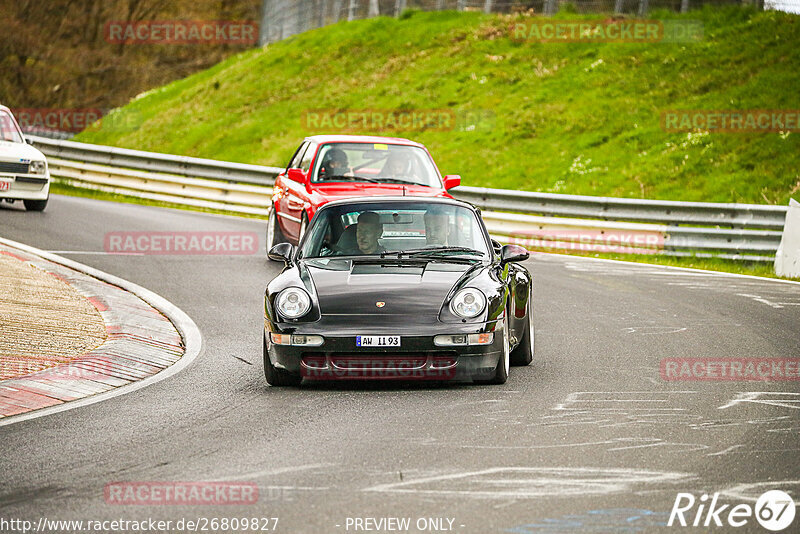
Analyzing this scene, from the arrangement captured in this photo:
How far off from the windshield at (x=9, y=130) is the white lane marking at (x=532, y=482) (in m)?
16.7

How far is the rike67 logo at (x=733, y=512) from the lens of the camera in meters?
5.15

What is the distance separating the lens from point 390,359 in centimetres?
822

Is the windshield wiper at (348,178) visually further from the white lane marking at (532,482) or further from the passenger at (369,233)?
the white lane marking at (532,482)

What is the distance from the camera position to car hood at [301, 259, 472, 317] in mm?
8312

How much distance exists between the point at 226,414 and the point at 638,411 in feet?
8.65

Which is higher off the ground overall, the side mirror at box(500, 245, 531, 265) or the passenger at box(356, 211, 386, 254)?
the passenger at box(356, 211, 386, 254)

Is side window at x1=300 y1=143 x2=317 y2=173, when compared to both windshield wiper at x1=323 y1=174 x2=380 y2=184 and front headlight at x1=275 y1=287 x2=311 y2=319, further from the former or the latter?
front headlight at x1=275 y1=287 x2=311 y2=319

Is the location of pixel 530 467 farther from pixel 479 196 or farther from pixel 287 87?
pixel 287 87

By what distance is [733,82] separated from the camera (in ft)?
93.8

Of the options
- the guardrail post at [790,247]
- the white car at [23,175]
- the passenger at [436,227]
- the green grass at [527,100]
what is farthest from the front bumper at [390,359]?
the green grass at [527,100]

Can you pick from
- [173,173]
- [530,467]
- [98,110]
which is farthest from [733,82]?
[98,110]

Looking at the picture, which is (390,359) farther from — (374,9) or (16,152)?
(374,9)

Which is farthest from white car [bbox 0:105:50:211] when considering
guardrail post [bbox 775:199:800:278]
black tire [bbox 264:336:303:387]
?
black tire [bbox 264:336:303:387]

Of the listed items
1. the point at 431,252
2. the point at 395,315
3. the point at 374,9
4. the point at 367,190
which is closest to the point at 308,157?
the point at 367,190
